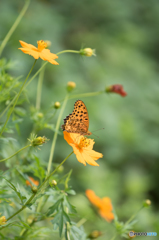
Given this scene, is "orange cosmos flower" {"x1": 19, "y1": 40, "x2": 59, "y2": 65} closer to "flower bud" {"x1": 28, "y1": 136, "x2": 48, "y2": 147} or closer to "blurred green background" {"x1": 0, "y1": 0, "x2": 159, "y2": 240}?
"flower bud" {"x1": 28, "y1": 136, "x2": 48, "y2": 147}

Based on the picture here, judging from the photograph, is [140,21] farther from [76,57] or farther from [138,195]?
[138,195]

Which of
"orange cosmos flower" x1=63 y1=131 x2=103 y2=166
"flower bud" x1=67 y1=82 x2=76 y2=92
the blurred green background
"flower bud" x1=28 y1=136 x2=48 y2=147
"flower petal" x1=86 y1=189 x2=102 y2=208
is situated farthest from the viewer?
the blurred green background

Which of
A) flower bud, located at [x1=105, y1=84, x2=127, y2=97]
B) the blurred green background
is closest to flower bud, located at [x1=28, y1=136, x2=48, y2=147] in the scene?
flower bud, located at [x1=105, y1=84, x2=127, y2=97]

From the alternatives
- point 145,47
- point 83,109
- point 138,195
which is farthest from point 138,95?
point 83,109

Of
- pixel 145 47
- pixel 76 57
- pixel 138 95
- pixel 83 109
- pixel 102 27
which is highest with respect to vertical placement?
pixel 102 27

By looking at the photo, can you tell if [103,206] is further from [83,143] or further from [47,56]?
[47,56]

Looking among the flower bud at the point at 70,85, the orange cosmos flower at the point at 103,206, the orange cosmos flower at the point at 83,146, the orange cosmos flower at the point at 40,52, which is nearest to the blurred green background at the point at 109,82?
→ the orange cosmos flower at the point at 103,206

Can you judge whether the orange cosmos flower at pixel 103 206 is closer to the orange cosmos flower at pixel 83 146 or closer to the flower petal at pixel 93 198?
the flower petal at pixel 93 198
